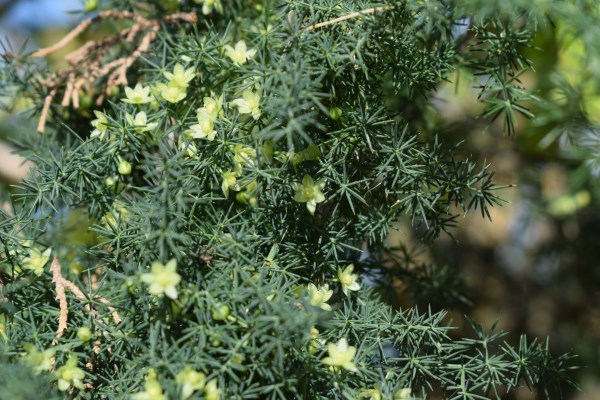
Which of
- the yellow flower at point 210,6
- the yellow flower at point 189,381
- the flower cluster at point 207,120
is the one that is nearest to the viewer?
the yellow flower at point 189,381

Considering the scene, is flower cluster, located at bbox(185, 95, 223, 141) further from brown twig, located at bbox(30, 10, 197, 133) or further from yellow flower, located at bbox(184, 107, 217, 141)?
brown twig, located at bbox(30, 10, 197, 133)

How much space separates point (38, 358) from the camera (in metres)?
0.56

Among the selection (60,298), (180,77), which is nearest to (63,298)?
(60,298)

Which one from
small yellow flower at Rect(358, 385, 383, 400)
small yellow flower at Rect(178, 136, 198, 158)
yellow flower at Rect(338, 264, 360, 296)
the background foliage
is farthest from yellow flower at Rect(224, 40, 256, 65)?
small yellow flower at Rect(358, 385, 383, 400)

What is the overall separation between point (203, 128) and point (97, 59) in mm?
313

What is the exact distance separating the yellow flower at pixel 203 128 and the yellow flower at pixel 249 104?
0.03 m

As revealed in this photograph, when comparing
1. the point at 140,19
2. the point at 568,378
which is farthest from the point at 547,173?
the point at 140,19

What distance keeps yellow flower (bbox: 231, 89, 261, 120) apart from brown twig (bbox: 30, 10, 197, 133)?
0.24 metres

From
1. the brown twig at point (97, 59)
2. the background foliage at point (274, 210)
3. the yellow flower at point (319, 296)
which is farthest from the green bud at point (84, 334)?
the brown twig at point (97, 59)

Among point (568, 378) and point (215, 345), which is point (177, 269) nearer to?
point (215, 345)

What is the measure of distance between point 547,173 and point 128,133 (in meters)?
0.96

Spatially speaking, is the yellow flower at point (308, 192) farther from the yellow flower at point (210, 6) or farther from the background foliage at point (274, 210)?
the yellow flower at point (210, 6)

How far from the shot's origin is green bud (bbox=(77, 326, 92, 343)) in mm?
582

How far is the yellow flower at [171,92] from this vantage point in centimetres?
63
